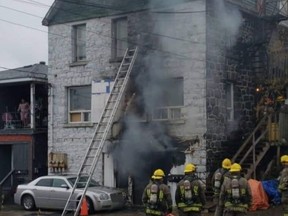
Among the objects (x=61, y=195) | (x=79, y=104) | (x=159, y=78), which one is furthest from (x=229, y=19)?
(x=61, y=195)

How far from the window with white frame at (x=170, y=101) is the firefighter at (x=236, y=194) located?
843cm

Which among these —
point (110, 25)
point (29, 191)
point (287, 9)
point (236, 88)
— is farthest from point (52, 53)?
point (287, 9)

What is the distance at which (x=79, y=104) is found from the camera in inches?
919

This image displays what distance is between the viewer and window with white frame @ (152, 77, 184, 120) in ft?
67.2

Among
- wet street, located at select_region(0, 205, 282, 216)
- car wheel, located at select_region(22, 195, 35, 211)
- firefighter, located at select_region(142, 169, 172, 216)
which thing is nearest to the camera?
firefighter, located at select_region(142, 169, 172, 216)

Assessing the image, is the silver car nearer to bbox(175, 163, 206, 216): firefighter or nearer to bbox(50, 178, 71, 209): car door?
bbox(50, 178, 71, 209): car door

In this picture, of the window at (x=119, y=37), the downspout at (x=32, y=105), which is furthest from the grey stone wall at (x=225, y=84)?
the downspout at (x=32, y=105)

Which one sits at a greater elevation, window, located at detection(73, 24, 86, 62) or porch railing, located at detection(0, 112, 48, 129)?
window, located at detection(73, 24, 86, 62)

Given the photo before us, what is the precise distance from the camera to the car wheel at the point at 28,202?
20.5 metres

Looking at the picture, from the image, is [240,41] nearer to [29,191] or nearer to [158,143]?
[158,143]

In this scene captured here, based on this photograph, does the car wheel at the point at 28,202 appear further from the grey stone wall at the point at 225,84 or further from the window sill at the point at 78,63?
the grey stone wall at the point at 225,84

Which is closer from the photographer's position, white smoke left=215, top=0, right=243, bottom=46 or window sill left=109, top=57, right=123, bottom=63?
white smoke left=215, top=0, right=243, bottom=46

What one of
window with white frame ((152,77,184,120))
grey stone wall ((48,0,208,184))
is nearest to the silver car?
grey stone wall ((48,0,208,184))

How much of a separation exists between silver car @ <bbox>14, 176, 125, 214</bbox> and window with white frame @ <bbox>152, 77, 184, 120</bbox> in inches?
126
